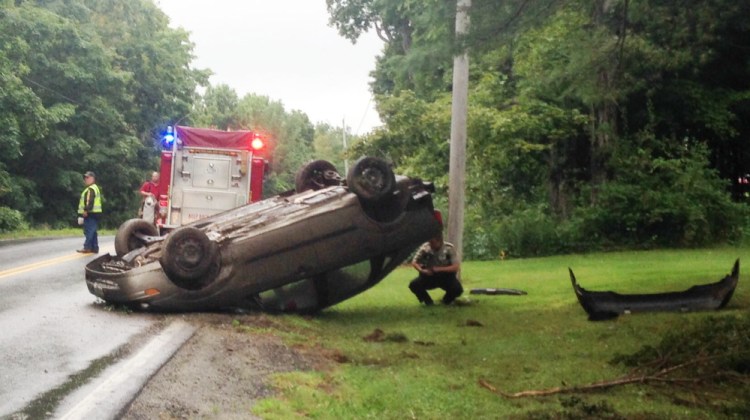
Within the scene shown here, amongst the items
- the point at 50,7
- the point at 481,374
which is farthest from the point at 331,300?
the point at 50,7

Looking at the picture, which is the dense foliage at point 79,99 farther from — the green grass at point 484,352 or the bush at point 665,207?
the green grass at point 484,352

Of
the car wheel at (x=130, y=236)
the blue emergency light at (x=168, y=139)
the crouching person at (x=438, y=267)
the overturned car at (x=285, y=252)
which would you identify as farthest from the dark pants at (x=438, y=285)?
the blue emergency light at (x=168, y=139)

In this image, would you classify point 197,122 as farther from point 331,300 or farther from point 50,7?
point 331,300

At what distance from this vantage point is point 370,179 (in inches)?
508

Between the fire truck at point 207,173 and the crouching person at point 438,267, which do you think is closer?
the crouching person at point 438,267

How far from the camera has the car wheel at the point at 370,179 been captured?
42.3 ft

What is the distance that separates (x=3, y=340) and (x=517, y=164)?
22.8 metres

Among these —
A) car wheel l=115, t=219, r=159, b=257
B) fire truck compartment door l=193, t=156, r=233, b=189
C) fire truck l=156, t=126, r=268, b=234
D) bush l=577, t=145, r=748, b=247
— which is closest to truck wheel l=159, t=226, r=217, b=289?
car wheel l=115, t=219, r=159, b=257

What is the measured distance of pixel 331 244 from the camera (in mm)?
12727

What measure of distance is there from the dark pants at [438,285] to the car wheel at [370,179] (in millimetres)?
2770

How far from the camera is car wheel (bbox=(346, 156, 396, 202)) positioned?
1288 cm

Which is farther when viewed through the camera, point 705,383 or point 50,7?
point 50,7

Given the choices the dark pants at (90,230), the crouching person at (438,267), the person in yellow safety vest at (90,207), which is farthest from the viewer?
the dark pants at (90,230)

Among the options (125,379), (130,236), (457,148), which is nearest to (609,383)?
(125,379)
